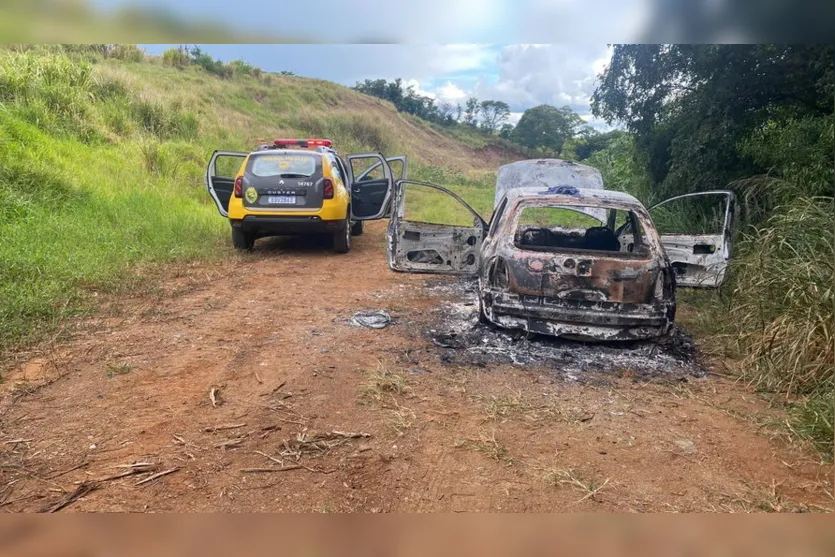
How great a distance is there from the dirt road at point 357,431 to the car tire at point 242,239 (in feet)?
11.2

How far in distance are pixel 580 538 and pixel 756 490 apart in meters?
1.19

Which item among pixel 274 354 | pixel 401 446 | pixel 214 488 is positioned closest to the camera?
pixel 214 488

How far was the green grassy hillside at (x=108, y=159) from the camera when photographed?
6312 millimetres

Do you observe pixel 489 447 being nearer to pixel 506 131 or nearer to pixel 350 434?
pixel 350 434

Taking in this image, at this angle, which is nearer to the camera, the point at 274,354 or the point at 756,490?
the point at 756,490

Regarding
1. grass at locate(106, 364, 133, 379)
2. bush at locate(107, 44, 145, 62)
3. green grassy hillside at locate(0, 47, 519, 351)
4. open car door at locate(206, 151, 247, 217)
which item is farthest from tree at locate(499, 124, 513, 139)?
grass at locate(106, 364, 133, 379)

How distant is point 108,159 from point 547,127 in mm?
27886

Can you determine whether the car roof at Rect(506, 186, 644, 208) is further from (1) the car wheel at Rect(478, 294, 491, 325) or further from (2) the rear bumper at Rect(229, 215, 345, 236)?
(2) the rear bumper at Rect(229, 215, 345, 236)

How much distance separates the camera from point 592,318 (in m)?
4.71

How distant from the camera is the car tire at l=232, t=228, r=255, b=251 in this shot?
28.5 ft

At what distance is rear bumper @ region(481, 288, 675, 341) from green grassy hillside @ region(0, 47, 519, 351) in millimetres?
4055

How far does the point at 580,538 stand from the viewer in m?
2.60
